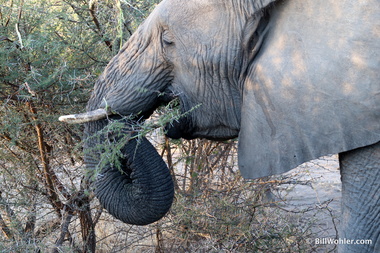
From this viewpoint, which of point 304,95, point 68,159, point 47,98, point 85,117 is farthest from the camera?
point 68,159

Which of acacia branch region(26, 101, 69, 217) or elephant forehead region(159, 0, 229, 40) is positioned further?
acacia branch region(26, 101, 69, 217)

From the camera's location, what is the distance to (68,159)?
11.9 ft

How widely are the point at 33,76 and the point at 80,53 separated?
500mm

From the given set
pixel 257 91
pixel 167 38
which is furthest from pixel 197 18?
pixel 257 91

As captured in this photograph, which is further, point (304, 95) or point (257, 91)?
point (257, 91)

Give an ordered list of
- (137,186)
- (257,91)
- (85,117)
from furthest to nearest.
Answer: (137,186) → (85,117) → (257,91)

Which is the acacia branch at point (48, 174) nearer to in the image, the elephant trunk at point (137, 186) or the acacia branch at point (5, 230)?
the acacia branch at point (5, 230)

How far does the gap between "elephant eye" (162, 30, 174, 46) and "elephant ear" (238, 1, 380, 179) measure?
14.6 inches

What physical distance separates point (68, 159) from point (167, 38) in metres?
1.67

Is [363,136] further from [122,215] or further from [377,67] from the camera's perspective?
[122,215]

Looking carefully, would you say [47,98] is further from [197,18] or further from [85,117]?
[197,18]

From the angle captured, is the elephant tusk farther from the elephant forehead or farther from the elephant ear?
the elephant ear

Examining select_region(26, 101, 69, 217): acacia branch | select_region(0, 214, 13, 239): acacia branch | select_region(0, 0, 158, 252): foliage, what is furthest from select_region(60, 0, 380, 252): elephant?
select_region(0, 214, 13, 239): acacia branch

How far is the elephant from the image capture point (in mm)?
1862
